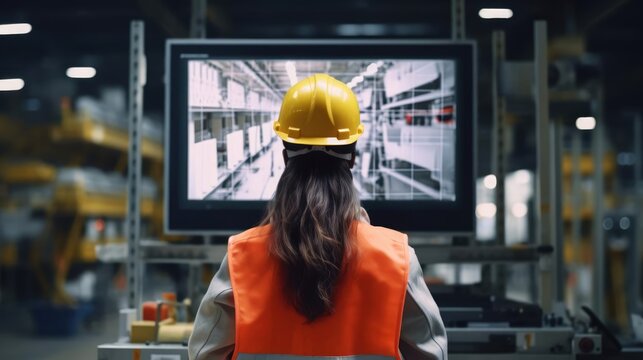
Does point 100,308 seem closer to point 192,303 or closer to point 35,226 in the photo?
point 35,226

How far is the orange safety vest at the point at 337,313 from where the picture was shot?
1.80m

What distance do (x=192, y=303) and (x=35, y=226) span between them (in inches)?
406

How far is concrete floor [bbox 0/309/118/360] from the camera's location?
988cm

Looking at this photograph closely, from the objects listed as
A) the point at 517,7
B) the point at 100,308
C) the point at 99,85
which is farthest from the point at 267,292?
the point at 99,85

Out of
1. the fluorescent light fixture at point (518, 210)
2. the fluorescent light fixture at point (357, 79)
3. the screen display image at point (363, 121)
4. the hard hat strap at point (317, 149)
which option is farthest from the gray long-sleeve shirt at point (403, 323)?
the fluorescent light fixture at point (518, 210)

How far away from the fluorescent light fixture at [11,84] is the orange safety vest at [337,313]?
1308 cm

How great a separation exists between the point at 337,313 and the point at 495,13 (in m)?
7.10

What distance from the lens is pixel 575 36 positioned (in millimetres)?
A: 8531

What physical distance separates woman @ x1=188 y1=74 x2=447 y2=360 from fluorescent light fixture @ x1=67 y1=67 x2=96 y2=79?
12.3m

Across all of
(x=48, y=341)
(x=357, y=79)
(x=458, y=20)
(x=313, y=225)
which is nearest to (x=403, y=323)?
(x=313, y=225)

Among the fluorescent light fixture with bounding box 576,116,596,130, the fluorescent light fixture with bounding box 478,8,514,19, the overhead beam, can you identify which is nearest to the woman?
the fluorescent light fixture with bounding box 576,116,596,130

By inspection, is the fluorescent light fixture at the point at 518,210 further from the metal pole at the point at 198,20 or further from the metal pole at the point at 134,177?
the metal pole at the point at 134,177

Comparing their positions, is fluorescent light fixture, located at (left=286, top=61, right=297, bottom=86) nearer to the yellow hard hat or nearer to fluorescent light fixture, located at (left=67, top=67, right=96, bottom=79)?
the yellow hard hat

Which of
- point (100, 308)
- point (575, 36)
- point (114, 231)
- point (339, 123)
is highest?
point (575, 36)
